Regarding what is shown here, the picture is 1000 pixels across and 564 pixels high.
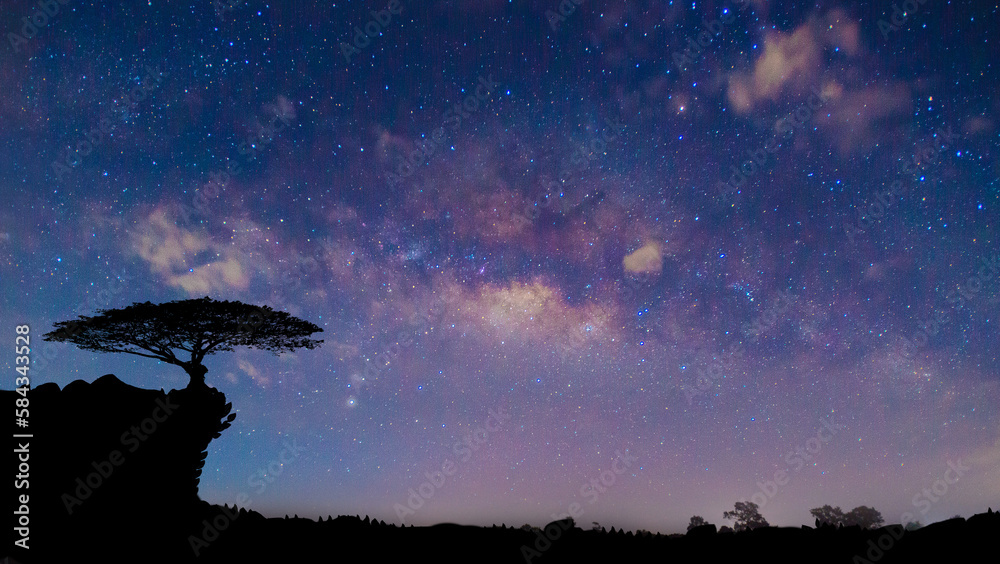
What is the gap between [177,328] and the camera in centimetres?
2061

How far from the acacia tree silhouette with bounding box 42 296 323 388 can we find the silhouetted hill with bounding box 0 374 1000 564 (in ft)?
25.5

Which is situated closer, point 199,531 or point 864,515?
point 199,531

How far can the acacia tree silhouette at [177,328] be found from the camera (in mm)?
20203

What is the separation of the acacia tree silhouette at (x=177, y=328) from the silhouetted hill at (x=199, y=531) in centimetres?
777

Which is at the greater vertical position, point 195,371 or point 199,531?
point 195,371

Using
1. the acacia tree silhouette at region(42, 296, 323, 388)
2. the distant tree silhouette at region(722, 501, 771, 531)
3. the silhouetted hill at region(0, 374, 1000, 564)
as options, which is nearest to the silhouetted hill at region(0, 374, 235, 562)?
the silhouetted hill at region(0, 374, 1000, 564)

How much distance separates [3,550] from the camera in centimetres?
986

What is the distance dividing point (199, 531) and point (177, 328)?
12957mm

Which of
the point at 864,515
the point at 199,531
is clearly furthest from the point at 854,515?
the point at 199,531

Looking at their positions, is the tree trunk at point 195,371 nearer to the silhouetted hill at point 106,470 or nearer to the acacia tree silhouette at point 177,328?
the acacia tree silhouette at point 177,328

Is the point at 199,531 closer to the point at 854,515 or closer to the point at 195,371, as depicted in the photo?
the point at 195,371

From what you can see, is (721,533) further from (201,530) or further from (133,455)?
(133,455)

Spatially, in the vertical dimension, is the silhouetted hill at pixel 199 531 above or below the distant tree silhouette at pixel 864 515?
above

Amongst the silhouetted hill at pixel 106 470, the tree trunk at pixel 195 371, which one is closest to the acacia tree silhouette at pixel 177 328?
the tree trunk at pixel 195 371
